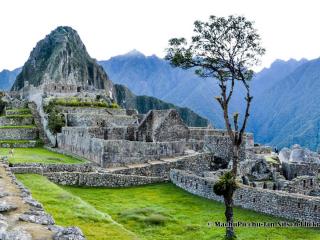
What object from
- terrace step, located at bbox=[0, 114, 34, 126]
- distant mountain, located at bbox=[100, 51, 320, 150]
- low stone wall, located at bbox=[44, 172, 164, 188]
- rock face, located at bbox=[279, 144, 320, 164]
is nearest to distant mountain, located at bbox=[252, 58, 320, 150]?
distant mountain, located at bbox=[100, 51, 320, 150]

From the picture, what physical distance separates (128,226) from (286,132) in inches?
5194

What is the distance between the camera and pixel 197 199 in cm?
2483

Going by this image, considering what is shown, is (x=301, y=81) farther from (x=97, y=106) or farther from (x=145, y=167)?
(x=145, y=167)

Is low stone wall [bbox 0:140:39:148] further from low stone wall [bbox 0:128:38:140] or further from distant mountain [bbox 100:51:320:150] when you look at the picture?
distant mountain [bbox 100:51:320:150]

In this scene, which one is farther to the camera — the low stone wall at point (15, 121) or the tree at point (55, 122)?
the low stone wall at point (15, 121)

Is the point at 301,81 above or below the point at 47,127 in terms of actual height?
above

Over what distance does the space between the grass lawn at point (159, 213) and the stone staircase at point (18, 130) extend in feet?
63.4

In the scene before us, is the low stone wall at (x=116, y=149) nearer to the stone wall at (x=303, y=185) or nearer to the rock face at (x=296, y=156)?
the rock face at (x=296, y=156)

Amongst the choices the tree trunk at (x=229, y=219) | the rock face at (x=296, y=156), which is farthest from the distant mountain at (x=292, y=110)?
the tree trunk at (x=229, y=219)

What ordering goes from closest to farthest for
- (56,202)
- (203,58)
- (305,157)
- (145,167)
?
(56,202) → (203,58) → (145,167) → (305,157)

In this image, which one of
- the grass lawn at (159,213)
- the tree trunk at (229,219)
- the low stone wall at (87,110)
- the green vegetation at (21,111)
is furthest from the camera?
the green vegetation at (21,111)

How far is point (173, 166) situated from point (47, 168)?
31.7 feet

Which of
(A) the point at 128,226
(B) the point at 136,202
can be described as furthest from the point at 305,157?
(A) the point at 128,226

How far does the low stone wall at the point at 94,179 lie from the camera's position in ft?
87.5
